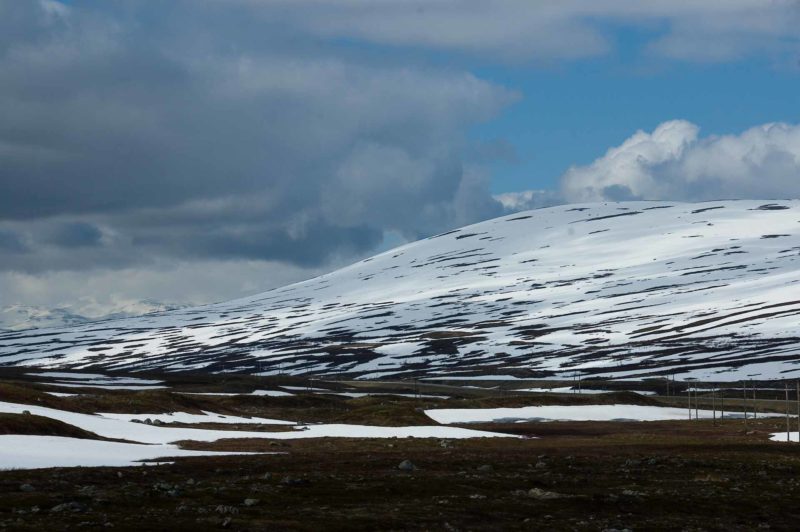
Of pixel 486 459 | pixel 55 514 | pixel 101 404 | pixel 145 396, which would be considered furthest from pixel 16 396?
pixel 55 514

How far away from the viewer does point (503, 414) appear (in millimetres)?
130875

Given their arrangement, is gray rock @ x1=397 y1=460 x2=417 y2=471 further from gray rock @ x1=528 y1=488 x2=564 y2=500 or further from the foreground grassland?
gray rock @ x1=528 y1=488 x2=564 y2=500

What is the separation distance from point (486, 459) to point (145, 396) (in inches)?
2347

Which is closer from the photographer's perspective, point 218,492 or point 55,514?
point 55,514

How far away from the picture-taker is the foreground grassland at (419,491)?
2869 cm

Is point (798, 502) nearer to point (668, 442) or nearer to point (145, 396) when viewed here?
point (668, 442)

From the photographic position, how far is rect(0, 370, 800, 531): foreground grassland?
28.7 meters


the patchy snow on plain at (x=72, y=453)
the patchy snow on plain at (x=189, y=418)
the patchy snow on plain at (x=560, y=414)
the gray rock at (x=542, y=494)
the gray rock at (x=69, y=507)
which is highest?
the patchy snow on plain at (x=560, y=414)

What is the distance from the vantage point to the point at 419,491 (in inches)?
1443

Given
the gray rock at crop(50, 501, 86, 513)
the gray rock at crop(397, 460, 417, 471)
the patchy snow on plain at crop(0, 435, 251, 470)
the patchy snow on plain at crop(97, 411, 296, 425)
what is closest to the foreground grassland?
the gray rock at crop(50, 501, 86, 513)

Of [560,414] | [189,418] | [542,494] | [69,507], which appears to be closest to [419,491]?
[542,494]

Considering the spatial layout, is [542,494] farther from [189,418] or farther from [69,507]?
[189,418]

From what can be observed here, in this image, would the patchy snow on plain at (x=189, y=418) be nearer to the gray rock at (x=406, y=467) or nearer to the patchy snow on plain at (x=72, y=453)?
the patchy snow on plain at (x=72, y=453)

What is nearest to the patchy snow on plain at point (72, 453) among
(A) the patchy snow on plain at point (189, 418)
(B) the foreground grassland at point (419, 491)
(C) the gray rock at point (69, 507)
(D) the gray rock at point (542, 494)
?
(B) the foreground grassland at point (419, 491)
